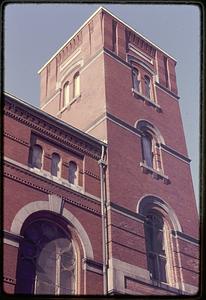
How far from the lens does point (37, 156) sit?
1306cm

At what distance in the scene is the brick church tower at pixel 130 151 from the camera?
13.2m

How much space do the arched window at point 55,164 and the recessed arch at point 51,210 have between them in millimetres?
1214

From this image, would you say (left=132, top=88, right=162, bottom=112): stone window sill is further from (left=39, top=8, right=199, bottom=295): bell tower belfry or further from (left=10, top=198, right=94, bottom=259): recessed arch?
(left=10, top=198, right=94, bottom=259): recessed arch

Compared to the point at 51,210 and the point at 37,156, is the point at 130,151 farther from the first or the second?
the point at 51,210

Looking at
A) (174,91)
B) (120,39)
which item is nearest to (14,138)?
(120,39)

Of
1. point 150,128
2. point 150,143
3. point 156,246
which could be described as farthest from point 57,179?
point 150,128

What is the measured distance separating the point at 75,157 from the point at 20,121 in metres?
2.17

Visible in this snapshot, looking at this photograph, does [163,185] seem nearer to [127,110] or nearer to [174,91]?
[127,110]

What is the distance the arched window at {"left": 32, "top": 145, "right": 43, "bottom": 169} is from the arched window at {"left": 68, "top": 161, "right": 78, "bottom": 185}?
110cm

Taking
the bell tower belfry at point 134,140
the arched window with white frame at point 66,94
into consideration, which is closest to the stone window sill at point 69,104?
the bell tower belfry at point 134,140

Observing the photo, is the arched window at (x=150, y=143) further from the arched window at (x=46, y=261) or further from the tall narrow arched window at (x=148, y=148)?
the arched window at (x=46, y=261)

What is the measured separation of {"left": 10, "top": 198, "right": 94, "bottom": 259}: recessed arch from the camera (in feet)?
36.6

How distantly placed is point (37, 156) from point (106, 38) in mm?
7647

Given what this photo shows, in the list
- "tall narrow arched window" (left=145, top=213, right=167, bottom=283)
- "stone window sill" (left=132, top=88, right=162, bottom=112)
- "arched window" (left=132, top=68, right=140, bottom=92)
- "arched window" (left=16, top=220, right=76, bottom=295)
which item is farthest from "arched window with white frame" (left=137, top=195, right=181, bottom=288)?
"arched window" (left=132, top=68, right=140, bottom=92)
